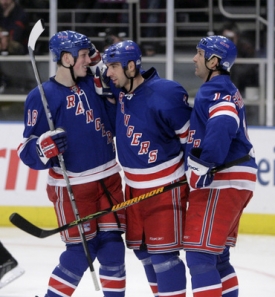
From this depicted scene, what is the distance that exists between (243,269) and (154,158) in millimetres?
1483

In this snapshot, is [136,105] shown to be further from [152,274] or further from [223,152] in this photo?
[152,274]

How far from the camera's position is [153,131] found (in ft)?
11.8

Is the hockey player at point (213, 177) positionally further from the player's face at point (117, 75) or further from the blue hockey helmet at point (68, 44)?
the blue hockey helmet at point (68, 44)

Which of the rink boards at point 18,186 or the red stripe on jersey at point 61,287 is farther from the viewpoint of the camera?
the rink boards at point 18,186

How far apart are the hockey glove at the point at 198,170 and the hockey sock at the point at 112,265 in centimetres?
50

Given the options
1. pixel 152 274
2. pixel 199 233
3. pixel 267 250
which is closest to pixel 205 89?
pixel 199 233

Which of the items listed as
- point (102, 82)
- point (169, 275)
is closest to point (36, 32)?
point (102, 82)

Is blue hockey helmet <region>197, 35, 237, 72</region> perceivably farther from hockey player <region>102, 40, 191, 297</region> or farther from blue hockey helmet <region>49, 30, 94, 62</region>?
blue hockey helmet <region>49, 30, 94, 62</region>

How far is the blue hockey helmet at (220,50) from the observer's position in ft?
11.5

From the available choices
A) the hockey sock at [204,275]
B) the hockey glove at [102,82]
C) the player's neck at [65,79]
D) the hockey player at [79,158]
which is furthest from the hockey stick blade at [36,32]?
the hockey sock at [204,275]

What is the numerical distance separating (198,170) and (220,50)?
1.63 ft

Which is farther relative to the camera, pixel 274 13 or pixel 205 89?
pixel 274 13

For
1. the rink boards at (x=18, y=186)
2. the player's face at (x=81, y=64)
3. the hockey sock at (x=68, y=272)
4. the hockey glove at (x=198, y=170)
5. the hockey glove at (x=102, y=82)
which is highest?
the player's face at (x=81, y=64)

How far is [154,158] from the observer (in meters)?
3.62
